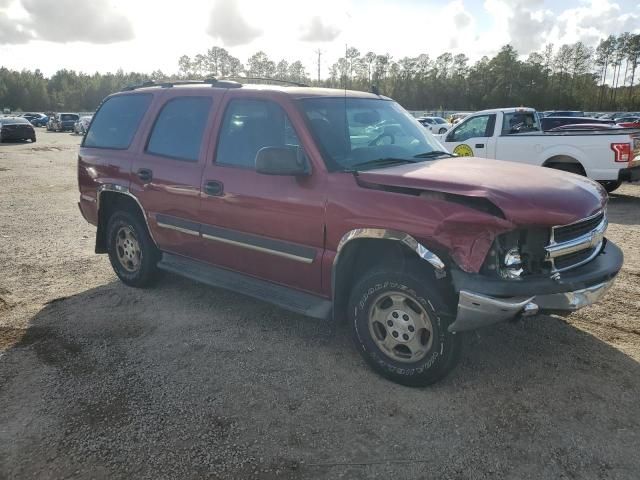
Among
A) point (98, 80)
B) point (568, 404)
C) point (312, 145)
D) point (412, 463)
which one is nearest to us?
point (412, 463)

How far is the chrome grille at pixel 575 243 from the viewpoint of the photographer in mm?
3201

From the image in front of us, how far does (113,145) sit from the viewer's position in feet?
17.7

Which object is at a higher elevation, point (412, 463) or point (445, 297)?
point (445, 297)

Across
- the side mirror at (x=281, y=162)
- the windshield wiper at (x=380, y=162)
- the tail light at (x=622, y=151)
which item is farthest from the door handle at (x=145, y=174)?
the tail light at (x=622, y=151)

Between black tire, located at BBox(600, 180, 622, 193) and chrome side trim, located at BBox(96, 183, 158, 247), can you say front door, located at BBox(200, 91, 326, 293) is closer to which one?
chrome side trim, located at BBox(96, 183, 158, 247)

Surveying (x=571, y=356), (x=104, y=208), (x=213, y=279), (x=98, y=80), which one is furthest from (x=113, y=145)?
(x=98, y=80)

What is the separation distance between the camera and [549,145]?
988 centimetres

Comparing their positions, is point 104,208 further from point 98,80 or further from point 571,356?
point 98,80

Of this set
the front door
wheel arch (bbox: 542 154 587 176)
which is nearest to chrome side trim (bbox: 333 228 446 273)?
the front door

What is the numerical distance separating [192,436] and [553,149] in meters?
9.07

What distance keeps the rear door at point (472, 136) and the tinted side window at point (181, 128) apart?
7.55 meters

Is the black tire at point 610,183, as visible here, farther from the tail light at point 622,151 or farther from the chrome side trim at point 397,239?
the chrome side trim at point 397,239

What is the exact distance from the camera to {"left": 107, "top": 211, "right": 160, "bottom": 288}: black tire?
17.0 feet

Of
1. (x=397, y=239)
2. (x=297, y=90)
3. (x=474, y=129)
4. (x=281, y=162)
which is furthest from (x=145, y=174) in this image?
(x=474, y=129)
